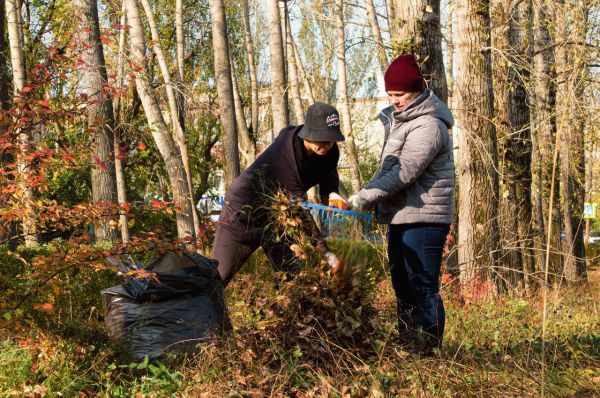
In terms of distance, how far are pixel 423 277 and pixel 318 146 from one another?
3.20 feet

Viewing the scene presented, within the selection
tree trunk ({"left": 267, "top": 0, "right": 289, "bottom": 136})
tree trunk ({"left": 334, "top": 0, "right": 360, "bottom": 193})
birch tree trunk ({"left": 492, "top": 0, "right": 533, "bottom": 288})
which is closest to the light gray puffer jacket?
birch tree trunk ({"left": 492, "top": 0, "right": 533, "bottom": 288})

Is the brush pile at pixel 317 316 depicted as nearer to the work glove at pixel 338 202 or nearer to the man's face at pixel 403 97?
the work glove at pixel 338 202

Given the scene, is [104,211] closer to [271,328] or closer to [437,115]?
[271,328]

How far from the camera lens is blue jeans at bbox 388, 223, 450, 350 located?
391 cm

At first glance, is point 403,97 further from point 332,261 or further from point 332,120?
point 332,261

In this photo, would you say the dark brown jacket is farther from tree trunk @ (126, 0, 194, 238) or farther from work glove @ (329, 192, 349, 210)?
tree trunk @ (126, 0, 194, 238)

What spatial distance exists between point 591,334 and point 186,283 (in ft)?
9.70

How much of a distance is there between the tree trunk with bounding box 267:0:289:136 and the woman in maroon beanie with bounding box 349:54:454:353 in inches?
281

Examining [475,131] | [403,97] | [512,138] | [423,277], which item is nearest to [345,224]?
[423,277]

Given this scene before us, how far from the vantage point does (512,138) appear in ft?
27.6

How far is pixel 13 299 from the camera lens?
380 cm

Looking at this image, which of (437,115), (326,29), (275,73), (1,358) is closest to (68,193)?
(275,73)

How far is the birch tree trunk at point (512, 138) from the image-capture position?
26.0 ft

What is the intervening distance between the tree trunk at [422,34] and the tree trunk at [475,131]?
0.92 m
